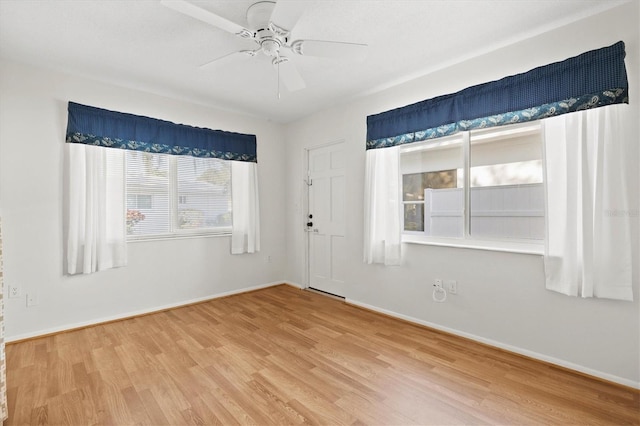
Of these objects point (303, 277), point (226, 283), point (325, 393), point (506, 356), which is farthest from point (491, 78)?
point (226, 283)

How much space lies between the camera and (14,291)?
2.91 meters

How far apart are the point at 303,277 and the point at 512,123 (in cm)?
339

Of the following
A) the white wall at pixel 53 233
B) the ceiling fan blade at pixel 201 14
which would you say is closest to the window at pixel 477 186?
the ceiling fan blade at pixel 201 14

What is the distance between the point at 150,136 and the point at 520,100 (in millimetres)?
3871

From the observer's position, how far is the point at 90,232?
3199 millimetres

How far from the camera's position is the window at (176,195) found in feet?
12.0

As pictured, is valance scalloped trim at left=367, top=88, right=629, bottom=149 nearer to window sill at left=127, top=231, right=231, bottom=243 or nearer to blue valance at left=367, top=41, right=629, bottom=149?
blue valance at left=367, top=41, right=629, bottom=149

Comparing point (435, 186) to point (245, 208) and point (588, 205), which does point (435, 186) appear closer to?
point (588, 205)

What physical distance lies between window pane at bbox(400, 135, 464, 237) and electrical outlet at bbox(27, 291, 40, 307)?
3.85 meters

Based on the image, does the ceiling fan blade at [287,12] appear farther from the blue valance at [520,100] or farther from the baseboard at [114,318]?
the baseboard at [114,318]

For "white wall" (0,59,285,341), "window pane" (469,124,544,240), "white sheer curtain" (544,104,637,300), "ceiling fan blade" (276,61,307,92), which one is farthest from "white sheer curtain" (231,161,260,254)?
"white sheer curtain" (544,104,637,300)

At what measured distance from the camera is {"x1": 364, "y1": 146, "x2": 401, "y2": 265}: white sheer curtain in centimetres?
342

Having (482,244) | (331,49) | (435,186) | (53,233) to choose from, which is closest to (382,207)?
(435,186)

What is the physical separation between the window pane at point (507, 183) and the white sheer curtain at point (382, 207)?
0.78 m
